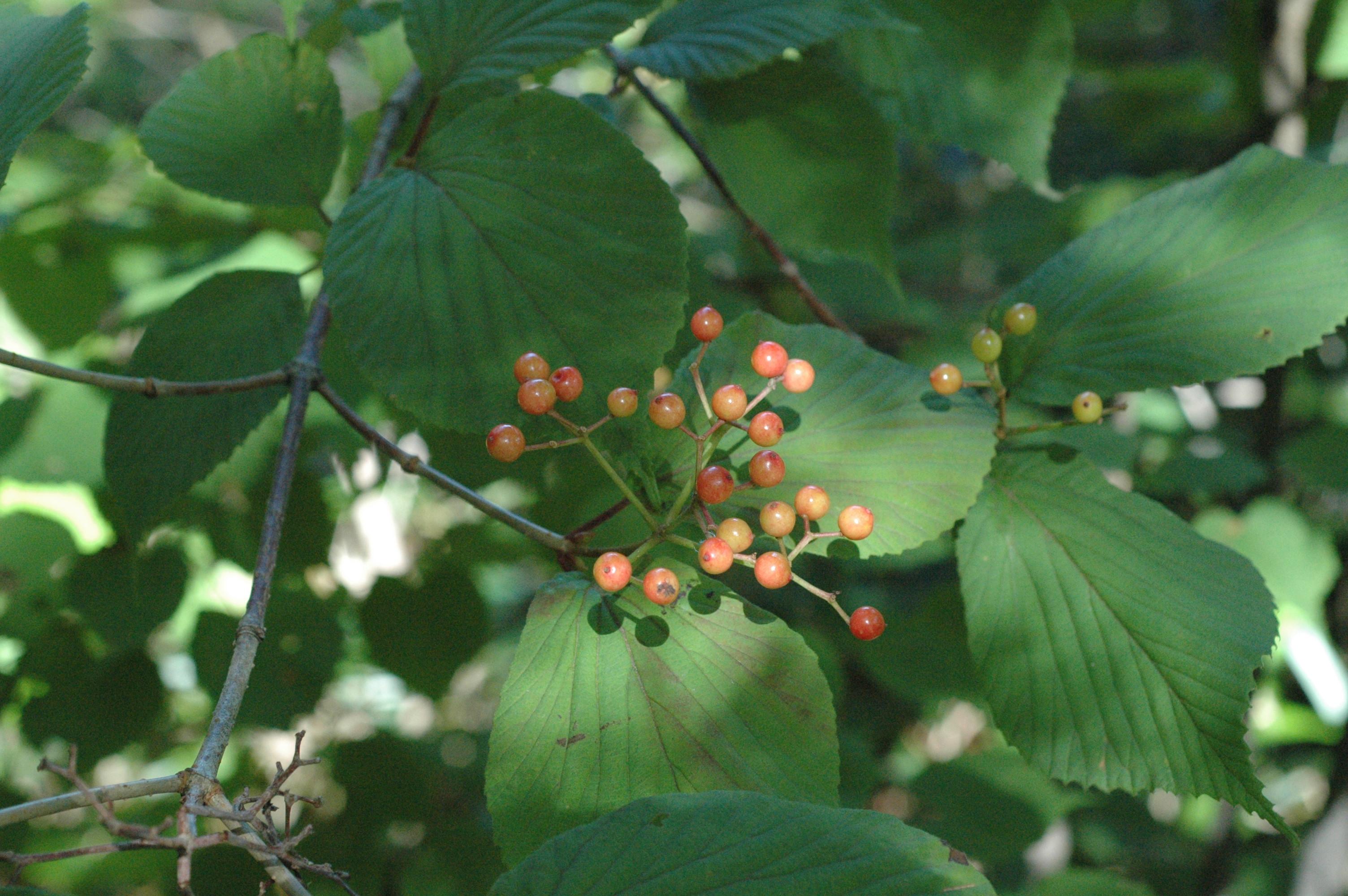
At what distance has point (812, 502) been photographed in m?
0.67

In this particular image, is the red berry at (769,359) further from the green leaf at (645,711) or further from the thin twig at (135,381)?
the thin twig at (135,381)

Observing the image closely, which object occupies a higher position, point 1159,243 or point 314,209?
point 314,209

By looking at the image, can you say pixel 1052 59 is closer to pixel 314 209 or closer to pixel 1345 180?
pixel 1345 180

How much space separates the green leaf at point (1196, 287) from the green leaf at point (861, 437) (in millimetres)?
136

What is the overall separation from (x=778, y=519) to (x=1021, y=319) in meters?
0.33

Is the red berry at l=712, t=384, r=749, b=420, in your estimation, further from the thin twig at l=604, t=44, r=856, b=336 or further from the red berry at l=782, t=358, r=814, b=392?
the thin twig at l=604, t=44, r=856, b=336

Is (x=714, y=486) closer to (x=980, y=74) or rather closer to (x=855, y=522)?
(x=855, y=522)

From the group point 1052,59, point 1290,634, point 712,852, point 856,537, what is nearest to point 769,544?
point 856,537

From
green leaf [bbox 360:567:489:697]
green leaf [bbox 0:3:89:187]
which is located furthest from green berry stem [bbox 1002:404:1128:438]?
green leaf [bbox 360:567:489:697]

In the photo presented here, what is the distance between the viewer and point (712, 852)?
0.49m

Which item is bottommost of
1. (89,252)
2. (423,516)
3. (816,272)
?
(423,516)

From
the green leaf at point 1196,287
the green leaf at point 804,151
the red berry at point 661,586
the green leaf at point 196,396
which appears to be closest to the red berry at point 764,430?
the red berry at point 661,586

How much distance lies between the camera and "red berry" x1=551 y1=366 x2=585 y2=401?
2.11 feet

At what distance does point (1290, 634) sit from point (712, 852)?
179 cm
